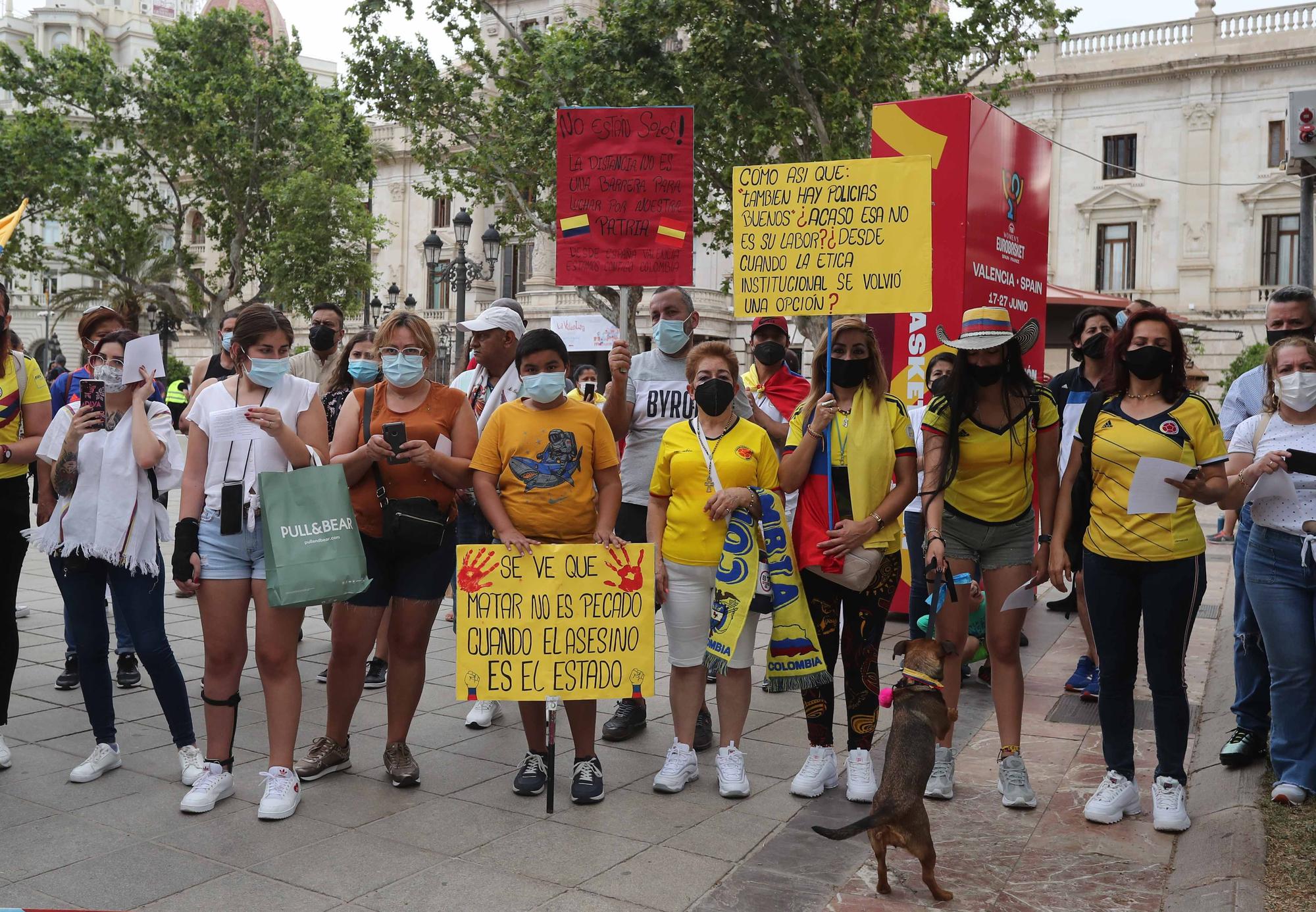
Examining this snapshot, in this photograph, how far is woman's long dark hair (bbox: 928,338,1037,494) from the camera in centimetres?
503

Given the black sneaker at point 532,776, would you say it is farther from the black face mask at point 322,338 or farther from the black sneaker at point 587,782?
the black face mask at point 322,338

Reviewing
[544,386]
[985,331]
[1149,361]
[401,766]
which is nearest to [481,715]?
[401,766]

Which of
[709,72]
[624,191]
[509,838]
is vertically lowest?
[509,838]

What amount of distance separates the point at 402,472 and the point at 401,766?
1.29 m

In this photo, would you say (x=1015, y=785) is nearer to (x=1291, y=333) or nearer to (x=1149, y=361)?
(x=1149, y=361)

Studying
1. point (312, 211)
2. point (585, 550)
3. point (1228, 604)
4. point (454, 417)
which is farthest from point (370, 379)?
point (312, 211)

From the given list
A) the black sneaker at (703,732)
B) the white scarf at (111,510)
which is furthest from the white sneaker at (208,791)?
A: the black sneaker at (703,732)

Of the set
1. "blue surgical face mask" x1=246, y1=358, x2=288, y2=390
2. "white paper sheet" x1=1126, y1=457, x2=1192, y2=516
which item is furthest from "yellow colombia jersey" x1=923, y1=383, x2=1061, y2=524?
"blue surgical face mask" x1=246, y1=358, x2=288, y2=390

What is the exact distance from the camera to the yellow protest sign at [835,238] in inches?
218

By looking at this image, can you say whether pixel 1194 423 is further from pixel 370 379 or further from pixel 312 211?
pixel 312 211

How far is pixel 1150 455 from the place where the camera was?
4742mm

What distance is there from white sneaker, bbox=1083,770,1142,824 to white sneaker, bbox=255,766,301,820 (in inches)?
127

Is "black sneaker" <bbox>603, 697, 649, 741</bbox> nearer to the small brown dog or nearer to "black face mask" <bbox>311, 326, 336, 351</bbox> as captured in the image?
the small brown dog

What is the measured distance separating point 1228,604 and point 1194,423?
6616mm
